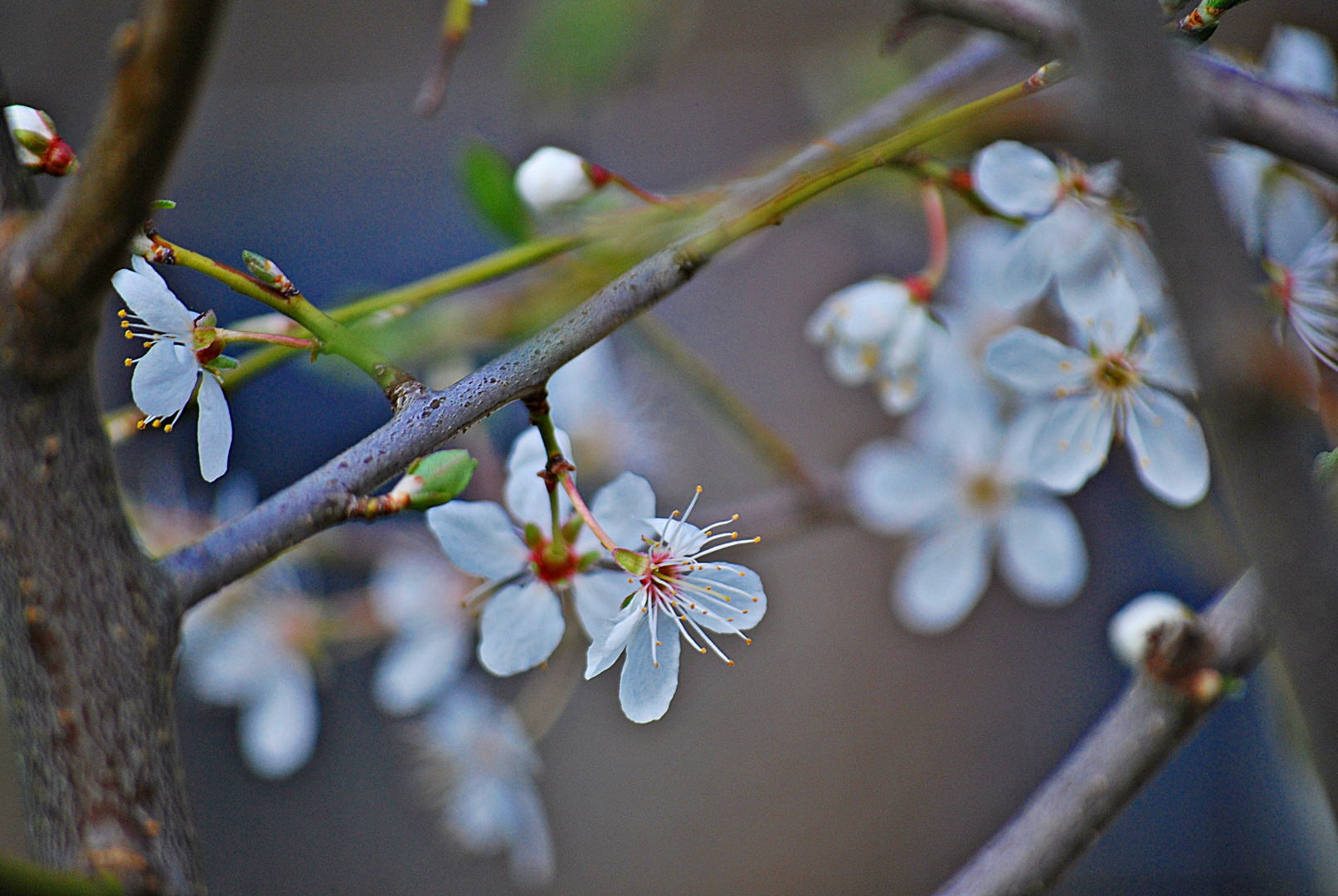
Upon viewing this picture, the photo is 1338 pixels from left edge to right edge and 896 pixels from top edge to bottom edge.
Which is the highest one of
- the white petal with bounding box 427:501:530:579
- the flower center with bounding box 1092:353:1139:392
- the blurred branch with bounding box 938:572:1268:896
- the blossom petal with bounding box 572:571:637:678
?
the flower center with bounding box 1092:353:1139:392

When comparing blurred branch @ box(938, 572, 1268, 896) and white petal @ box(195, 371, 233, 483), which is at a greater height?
white petal @ box(195, 371, 233, 483)

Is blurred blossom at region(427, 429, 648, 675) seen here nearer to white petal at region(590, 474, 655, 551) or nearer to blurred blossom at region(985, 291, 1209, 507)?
white petal at region(590, 474, 655, 551)

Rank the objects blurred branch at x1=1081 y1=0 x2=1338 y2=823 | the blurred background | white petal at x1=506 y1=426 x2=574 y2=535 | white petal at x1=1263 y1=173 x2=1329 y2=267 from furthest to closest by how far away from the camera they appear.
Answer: the blurred background, white petal at x1=1263 y1=173 x2=1329 y2=267, white petal at x1=506 y1=426 x2=574 y2=535, blurred branch at x1=1081 y1=0 x2=1338 y2=823

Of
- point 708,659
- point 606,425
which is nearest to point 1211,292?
point 606,425

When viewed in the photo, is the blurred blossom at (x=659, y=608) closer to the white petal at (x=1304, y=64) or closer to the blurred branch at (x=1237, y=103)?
the blurred branch at (x=1237, y=103)

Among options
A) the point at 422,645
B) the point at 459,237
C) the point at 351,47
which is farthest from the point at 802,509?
the point at 351,47

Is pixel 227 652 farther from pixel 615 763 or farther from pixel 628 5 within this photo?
pixel 615 763

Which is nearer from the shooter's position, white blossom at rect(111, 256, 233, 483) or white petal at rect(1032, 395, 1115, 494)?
white blossom at rect(111, 256, 233, 483)

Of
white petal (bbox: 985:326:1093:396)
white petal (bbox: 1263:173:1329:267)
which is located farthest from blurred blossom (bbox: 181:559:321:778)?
white petal (bbox: 1263:173:1329:267)
